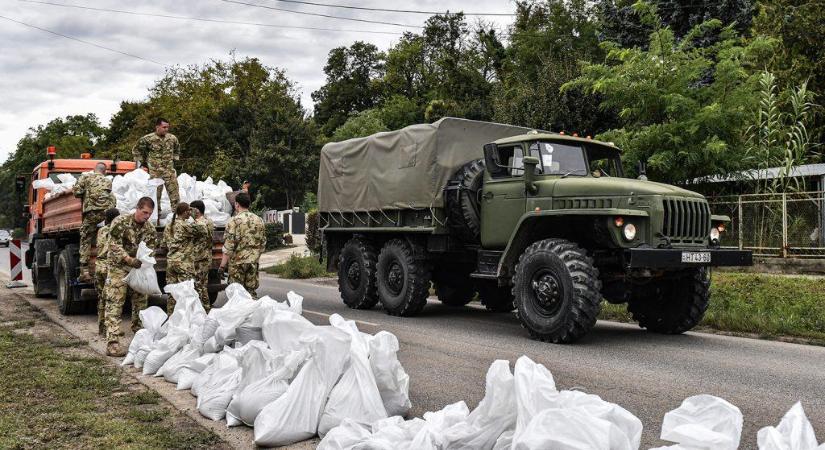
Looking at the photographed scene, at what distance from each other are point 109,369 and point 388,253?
18.1 feet

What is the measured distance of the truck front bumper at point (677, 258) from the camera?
7.98 m

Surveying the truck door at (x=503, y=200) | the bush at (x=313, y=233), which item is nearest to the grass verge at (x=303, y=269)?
the bush at (x=313, y=233)

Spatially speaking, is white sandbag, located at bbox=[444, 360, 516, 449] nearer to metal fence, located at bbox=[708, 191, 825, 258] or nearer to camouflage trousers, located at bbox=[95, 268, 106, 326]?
camouflage trousers, located at bbox=[95, 268, 106, 326]

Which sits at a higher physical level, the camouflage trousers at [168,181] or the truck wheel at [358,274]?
the camouflage trousers at [168,181]

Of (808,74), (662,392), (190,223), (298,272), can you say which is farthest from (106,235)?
(808,74)

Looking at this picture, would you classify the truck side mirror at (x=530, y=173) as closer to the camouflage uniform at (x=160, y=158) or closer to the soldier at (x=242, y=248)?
the soldier at (x=242, y=248)

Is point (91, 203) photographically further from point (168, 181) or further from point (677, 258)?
point (677, 258)

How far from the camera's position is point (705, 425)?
2.92 m

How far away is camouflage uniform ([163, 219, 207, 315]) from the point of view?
9648mm

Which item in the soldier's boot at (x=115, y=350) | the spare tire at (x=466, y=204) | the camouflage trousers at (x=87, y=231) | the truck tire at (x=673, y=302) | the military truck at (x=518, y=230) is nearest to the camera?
the soldier's boot at (x=115, y=350)

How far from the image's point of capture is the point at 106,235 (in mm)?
9289

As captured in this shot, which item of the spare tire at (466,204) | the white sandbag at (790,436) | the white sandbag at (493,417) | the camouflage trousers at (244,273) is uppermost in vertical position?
the spare tire at (466,204)

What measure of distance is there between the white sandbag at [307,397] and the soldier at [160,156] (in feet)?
24.6

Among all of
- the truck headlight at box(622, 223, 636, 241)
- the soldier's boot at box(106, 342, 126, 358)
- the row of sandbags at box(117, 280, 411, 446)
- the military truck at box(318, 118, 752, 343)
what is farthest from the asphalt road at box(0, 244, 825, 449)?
the soldier's boot at box(106, 342, 126, 358)
